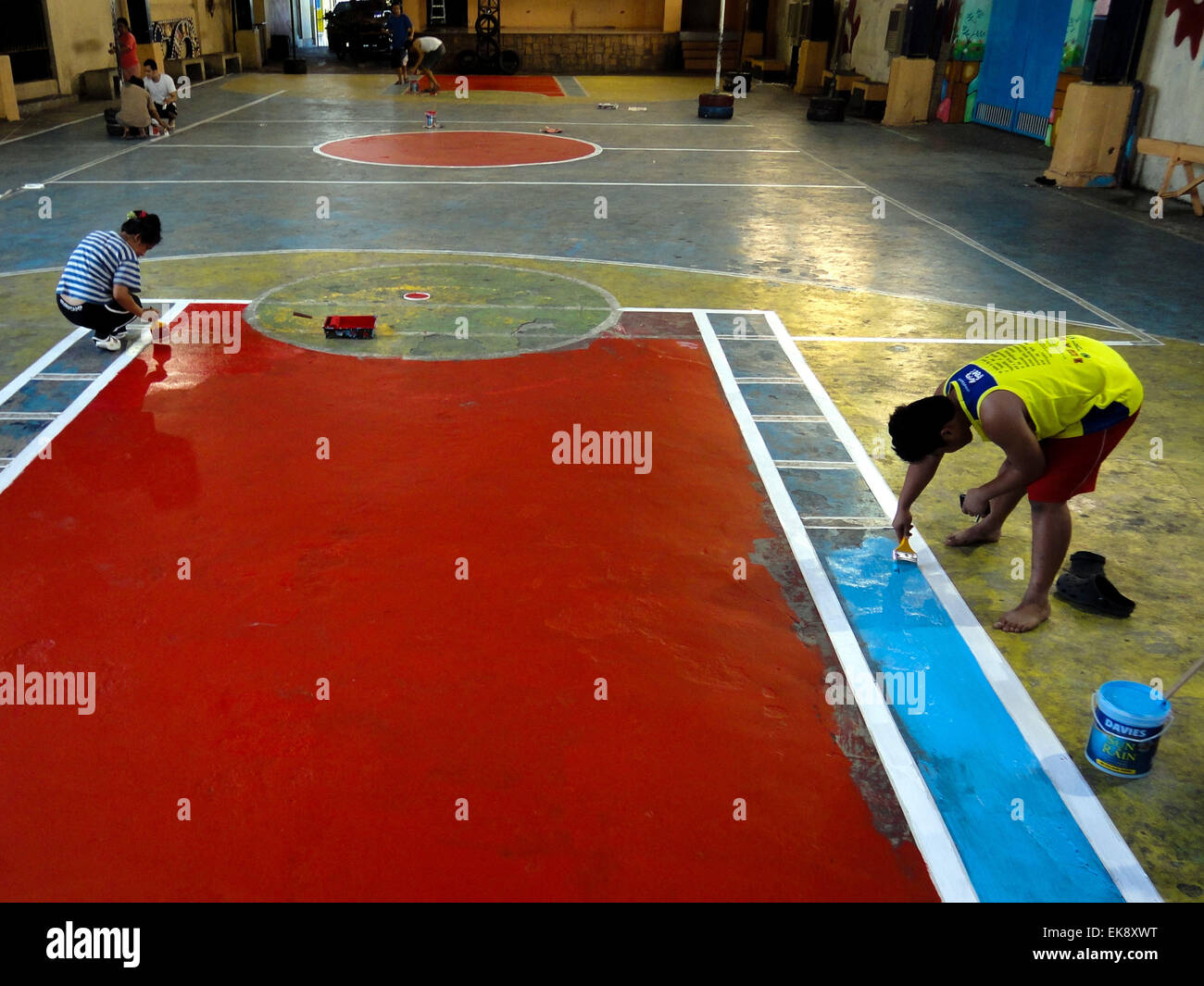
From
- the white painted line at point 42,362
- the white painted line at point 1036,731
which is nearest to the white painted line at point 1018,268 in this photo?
the white painted line at point 1036,731

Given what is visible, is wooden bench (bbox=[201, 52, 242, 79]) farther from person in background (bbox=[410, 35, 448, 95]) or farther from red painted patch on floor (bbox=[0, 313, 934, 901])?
red painted patch on floor (bbox=[0, 313, 934, 901])

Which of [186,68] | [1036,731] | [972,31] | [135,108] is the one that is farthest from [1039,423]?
[186,68]

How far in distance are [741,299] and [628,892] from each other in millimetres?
7240

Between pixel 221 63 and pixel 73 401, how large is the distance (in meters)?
25.7

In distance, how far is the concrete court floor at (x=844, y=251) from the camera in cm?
486

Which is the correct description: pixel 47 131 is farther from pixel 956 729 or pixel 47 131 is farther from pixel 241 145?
pixel 956 729

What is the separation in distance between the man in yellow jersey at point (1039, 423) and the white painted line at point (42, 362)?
6.17m

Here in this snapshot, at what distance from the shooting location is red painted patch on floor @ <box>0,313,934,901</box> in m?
3.48

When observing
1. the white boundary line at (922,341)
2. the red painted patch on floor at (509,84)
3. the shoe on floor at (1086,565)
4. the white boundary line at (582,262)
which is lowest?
the shoe on floor at (1086,565)

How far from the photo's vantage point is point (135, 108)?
17.0 meters

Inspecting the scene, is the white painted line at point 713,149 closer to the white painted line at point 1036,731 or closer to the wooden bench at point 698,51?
the white painted line at point 1036,731

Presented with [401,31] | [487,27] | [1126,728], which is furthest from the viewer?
[487,27]

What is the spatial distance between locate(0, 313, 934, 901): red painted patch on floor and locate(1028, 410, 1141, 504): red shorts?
1.39m
